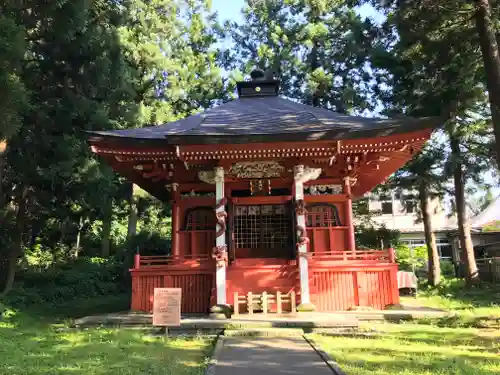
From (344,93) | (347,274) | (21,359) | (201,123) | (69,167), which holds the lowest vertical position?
(21,359)

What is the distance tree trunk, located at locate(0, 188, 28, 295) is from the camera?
1445cm

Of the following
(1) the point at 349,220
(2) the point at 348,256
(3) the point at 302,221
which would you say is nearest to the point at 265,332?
(3) the point at 302,221

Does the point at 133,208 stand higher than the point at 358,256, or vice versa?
the point at 133,208

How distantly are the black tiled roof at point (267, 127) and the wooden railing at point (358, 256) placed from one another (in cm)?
295

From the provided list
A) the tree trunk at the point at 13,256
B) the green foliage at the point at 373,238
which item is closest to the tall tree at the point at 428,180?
the green foliage at the point at 373,238

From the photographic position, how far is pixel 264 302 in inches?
389

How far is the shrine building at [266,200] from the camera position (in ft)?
33.5

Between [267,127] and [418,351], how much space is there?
6.56 metres

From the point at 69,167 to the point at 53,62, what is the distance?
352 cm

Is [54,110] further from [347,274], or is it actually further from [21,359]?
[347,274]

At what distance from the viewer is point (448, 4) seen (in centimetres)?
962

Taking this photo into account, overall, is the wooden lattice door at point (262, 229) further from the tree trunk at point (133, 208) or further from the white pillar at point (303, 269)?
the tree trunk at point (133, 208)

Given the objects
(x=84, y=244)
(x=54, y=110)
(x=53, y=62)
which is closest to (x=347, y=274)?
(x=54, y=110)

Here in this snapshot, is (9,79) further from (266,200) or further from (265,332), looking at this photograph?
(266,200)
